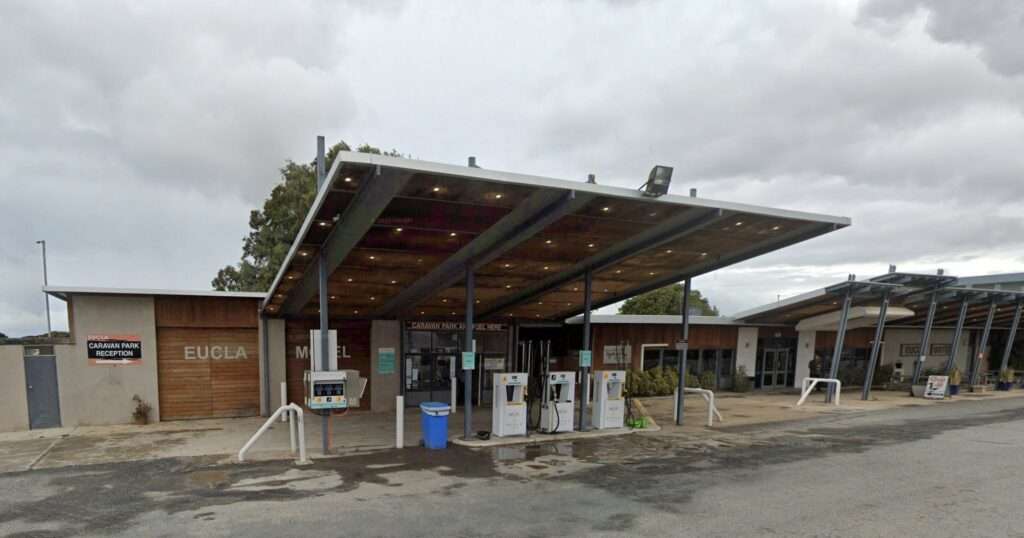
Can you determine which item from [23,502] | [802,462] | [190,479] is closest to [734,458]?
[802,462]

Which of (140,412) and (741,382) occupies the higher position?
(140,412)

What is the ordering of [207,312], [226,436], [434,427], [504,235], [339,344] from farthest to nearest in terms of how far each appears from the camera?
[339,344] < [207,312] < [226,436] < [434,427] < [504,235]

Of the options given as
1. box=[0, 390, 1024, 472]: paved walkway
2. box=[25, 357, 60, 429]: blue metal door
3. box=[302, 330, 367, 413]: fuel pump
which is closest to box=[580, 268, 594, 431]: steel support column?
box=[0, 390, 1024, 472]: paved walkway

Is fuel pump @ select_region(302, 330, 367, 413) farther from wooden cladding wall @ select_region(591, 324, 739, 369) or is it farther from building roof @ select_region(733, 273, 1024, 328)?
building roof @ select_region(733, 273, 1024, 328)

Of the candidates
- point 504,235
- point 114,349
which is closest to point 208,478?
point 504,235

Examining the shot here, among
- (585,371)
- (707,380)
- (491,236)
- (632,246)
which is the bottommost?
(707,380)

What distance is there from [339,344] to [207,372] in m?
3.13

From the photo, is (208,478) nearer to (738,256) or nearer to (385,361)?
(385,361)

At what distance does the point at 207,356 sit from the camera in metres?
12.7

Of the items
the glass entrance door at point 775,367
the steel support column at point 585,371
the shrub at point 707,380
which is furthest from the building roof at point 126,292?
the glass entrance door at point 775,367

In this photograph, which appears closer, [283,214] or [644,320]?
[644,320]

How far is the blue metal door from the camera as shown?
1111cm

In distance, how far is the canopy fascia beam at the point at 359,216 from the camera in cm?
656

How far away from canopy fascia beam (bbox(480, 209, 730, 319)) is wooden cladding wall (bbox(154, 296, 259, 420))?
6690 millimetres
